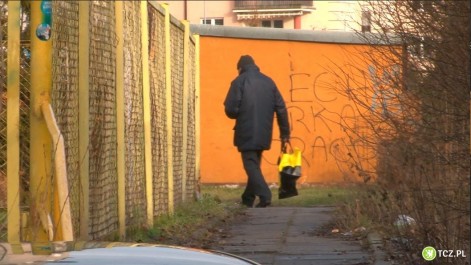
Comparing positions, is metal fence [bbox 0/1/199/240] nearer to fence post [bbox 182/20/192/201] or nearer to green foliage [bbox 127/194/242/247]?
green foliage [bbox 127/194/242/247]

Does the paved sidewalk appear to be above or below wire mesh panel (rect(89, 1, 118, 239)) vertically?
below

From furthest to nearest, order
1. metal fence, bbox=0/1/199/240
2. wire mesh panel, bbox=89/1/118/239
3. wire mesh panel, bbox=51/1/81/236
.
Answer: wire mesh panel, bbox=89/1/118/239, wire mesh panel, bbox=51/1/81/236, metal fence, bbox=0/1/199/240

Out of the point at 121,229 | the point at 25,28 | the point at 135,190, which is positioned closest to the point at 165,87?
→ the point at 135,190

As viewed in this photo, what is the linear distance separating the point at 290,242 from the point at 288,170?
375 centimetres

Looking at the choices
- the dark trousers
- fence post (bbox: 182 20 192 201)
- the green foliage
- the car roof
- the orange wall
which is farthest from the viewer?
the orange wall

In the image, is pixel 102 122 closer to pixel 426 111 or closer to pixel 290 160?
pixel 426 111

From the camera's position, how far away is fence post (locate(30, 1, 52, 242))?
19.8 ft

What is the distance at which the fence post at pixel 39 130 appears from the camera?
6.02m

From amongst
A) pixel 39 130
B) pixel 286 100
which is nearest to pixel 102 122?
pixel 39 130

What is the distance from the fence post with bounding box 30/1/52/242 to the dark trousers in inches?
259

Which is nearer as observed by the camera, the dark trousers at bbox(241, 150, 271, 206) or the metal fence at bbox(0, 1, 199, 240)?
the metal fence at bbox(0, 1, 199, 240)

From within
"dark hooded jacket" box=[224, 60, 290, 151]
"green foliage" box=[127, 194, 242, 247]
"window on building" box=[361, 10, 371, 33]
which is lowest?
"green foliage" box=[127, 194, 242, 247]

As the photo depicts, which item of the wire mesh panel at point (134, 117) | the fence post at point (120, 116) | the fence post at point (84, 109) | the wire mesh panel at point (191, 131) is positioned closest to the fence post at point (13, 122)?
the fence post at point (84, 109)

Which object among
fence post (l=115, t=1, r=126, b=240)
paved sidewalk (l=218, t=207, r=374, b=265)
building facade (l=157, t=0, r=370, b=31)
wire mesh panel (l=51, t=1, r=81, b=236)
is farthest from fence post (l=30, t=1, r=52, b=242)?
building facade (l=157, t=0, r=370, b=31)
